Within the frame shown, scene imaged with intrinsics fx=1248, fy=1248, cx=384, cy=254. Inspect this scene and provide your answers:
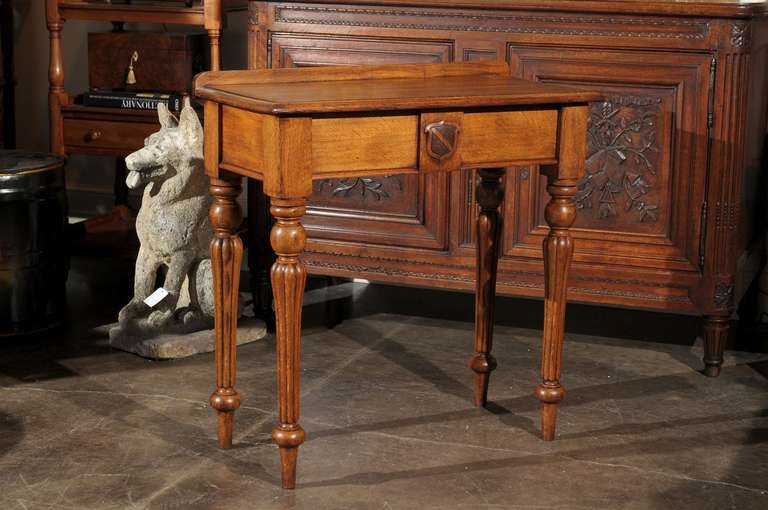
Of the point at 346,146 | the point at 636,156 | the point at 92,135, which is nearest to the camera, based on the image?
the point at 346,146

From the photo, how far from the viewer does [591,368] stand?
400 cm

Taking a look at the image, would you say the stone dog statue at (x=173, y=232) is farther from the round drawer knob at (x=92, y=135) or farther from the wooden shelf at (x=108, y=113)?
the round drawer knob at (x=92, y=135)

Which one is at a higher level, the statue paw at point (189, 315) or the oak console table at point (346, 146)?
the oak console table at point (346, 146)

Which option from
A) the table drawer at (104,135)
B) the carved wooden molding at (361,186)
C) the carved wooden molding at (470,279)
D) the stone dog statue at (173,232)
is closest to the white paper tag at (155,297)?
the stone dog statue at (173,232)

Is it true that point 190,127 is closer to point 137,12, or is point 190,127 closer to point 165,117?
point 165,117

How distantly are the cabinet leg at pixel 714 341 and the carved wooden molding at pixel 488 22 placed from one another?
88cm

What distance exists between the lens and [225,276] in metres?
3.13

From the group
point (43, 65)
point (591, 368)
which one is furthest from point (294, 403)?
point (43, 65)

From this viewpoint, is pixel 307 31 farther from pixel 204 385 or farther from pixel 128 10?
pixel 204 385

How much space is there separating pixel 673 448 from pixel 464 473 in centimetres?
61

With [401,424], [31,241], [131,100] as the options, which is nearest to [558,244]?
[401,424]

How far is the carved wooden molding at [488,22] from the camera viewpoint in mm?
3744

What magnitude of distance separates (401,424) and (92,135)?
1.92 meters

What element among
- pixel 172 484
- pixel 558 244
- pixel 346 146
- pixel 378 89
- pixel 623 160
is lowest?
pixel 172 484
